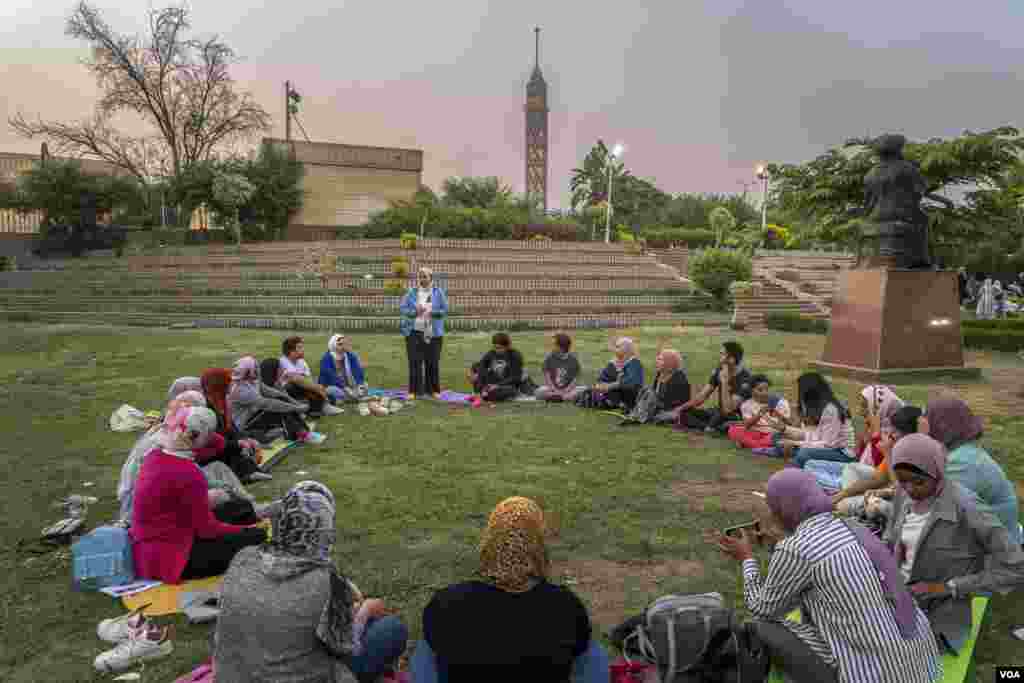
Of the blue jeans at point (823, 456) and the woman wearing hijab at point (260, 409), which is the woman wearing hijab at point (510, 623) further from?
the woman wearing hijab at point (260, 409)

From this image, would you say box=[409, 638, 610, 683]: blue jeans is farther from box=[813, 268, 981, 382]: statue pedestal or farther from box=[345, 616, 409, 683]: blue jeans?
box=[813, 268, 981, 382]: statue pedestal

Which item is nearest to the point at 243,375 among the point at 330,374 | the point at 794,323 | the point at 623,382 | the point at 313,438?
the point at 313,438

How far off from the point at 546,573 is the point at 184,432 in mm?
2091

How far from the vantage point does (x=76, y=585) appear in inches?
139

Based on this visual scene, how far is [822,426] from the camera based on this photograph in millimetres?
5406

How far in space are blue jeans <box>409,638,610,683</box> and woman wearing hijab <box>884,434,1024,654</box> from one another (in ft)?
4.62

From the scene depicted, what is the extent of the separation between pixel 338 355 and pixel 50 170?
23.7 m

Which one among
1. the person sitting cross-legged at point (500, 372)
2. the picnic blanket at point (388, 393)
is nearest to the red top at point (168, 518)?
the picnic blanket at point (388, 393)

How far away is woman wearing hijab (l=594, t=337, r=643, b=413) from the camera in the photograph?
775 centimetres

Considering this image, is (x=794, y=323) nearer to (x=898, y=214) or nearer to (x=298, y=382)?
(x=898, y=214)

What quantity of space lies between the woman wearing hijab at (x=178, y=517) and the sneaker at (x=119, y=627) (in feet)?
1.34

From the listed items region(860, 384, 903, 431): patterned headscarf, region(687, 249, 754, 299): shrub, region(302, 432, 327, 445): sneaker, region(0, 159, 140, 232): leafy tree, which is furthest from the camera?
region(0, 159, 140, 232): leafy tree

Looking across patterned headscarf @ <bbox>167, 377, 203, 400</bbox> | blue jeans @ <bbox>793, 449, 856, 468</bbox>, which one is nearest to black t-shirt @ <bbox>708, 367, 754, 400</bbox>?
blue jeans @ <bbox>793, 449, 856, 468</bbox>

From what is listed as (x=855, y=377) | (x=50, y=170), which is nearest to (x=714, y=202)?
(x=50, y=170)
